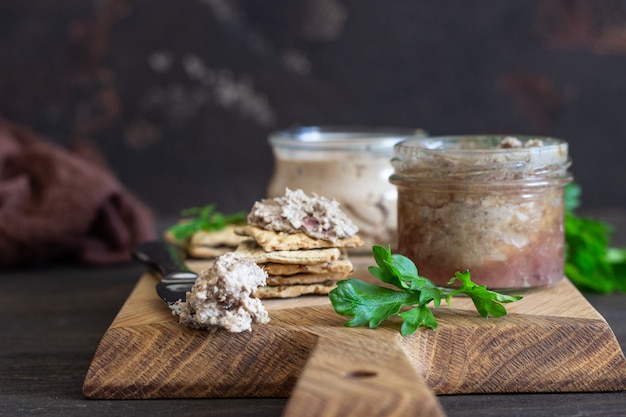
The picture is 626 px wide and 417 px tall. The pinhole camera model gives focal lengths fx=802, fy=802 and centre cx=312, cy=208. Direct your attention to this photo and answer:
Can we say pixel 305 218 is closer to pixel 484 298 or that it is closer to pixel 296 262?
pixel 296 262

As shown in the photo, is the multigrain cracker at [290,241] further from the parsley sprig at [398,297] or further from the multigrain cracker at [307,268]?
the parsley sprig at [398,297]

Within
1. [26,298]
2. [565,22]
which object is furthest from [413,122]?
[26,298]

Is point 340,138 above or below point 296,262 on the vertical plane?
above

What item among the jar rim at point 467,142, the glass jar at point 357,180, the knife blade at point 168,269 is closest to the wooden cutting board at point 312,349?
the knife blade at point 168,269

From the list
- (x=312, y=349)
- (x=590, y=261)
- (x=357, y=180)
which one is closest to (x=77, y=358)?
(x=312, y=349)

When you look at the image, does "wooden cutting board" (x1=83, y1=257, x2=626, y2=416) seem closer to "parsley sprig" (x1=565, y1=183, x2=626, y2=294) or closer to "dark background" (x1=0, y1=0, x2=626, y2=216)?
"parsley sprig" (x1=565, y1=183, x2=626, y2=294)

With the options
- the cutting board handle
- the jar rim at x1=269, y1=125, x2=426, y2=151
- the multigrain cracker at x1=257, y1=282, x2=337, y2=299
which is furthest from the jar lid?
the cutting board handle
